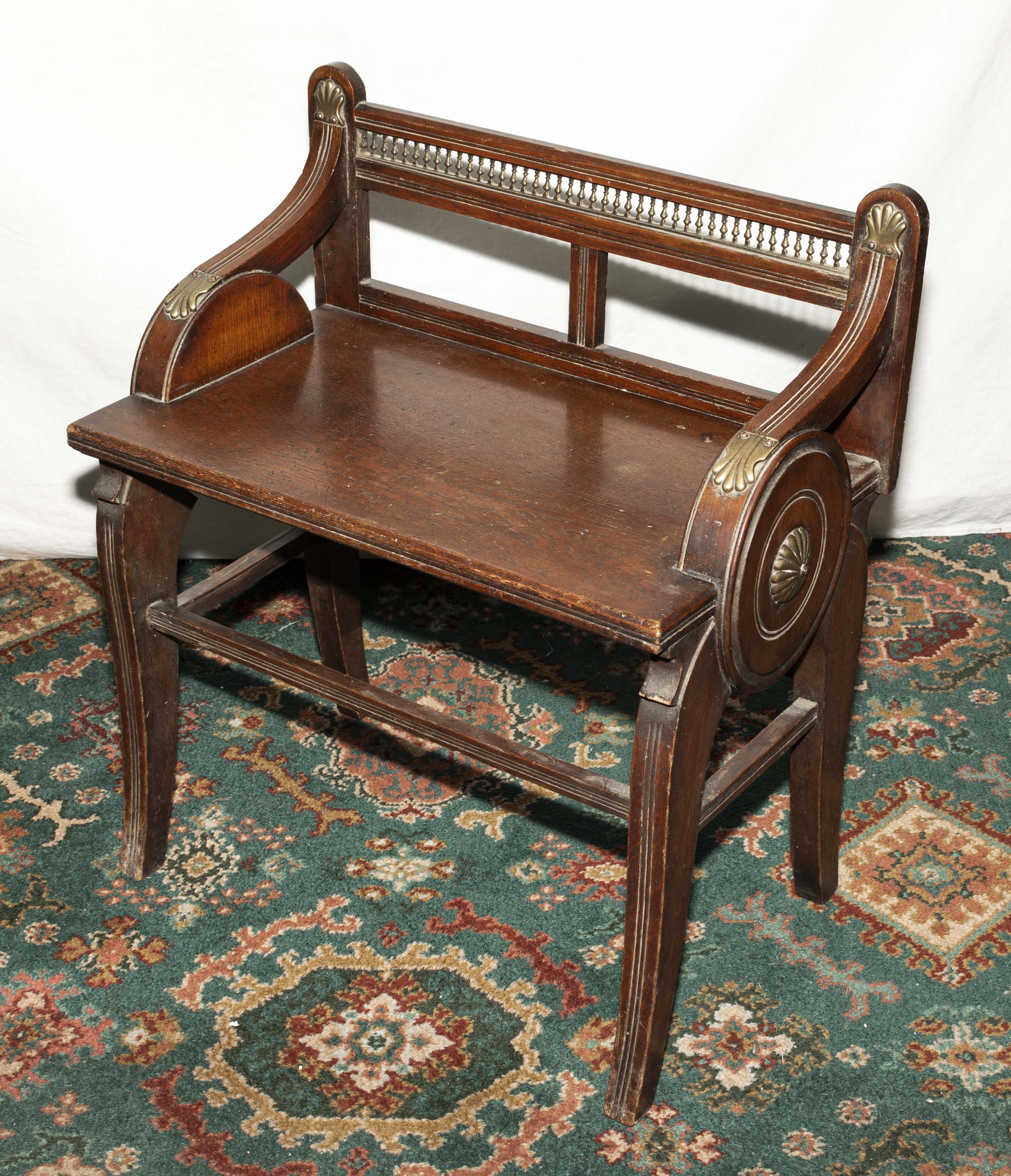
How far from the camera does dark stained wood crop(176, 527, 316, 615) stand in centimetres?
291

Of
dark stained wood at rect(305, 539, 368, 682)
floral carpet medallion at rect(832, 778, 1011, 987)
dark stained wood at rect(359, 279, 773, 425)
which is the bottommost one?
floral carpet medallion at rect(832, 778, 1011, 987)

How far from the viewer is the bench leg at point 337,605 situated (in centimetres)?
334

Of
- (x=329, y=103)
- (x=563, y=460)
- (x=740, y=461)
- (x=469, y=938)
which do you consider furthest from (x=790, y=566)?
(x=329, y=103)

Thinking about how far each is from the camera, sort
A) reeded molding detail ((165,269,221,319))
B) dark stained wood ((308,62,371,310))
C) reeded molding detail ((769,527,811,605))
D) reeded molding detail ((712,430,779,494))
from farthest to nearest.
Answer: dark stained wood ((308,62,371,310))
reeded molding detail ((165,269,221,319))
reeded molding detail ((769,527,811,605))
reeded molding detail ((712,430,779,494))

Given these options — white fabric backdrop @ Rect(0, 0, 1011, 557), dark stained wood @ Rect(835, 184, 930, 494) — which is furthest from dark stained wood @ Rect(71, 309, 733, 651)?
white fabric backdrop @ Rect(0, 0, 1011, 557)

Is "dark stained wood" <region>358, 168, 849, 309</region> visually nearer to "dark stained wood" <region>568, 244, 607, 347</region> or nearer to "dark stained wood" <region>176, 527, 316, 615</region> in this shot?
"dark stained wood" <region>568, 244, 607, 347</region>

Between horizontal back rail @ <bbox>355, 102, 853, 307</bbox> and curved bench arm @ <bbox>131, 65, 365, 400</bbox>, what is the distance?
2.4 inches

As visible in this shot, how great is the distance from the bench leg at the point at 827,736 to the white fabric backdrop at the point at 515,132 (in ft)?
3.98

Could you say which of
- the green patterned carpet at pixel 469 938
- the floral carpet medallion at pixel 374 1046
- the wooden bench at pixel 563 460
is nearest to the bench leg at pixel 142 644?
the wooden bench at pixel 563 460

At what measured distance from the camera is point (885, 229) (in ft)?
7.66

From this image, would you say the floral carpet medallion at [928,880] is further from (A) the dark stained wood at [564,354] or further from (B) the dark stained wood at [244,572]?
(B) the dark stained wood at [244,572]

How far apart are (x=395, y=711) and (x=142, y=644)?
0.51 metres

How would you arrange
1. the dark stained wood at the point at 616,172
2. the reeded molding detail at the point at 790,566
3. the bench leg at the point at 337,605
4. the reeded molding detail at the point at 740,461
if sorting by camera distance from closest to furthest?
the reeded molding detail at the point at 740,461 < the reeded molding detail at the point at 790,566 < the dark stained wood at the point at 616,172 < the bench leg at the point at 337,605

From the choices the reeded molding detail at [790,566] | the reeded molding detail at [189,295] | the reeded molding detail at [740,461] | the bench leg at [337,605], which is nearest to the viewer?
the reeded molding detail at [740,461]
